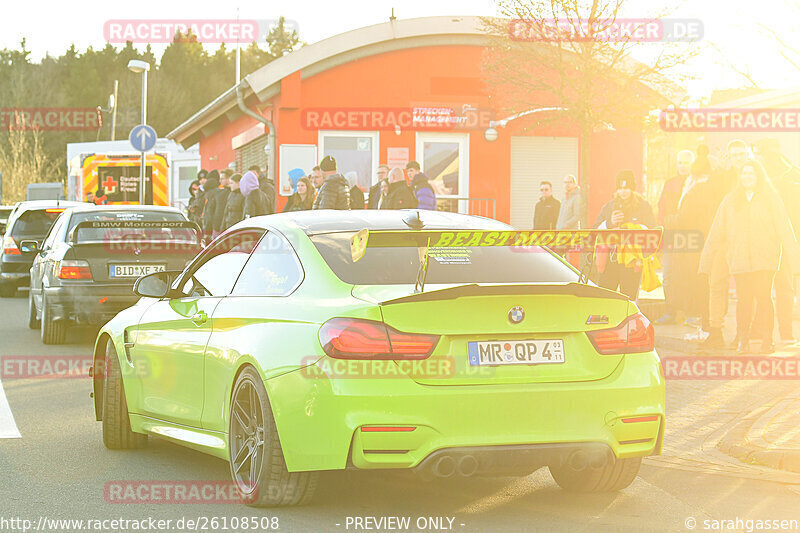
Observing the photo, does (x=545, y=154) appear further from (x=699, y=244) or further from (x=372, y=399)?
(x=372, y=399)

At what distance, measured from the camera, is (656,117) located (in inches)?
952

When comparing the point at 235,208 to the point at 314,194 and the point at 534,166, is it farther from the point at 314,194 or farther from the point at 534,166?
the point at 534,166

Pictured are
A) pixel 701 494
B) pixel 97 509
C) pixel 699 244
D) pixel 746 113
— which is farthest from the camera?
pixel 746 113

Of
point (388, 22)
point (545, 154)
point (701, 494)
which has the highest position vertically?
point (388, 22)

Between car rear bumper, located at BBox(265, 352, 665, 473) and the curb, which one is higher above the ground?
car rear bumper, located at BBox(265, 352, 665, 473)

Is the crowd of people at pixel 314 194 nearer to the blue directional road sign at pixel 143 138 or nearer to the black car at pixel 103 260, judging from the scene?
the blue directional road sign at pixel 143 138

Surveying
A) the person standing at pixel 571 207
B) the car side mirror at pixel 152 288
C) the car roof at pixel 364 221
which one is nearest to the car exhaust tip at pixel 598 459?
the car roof at pixel 364 221

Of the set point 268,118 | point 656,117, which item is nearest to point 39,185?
point 268,118

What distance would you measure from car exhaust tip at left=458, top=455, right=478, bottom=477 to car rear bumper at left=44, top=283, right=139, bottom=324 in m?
8.98

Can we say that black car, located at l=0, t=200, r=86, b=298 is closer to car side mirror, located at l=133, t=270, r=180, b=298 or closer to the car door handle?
car side mirror, located at l=133, t=270, r=180, b=298

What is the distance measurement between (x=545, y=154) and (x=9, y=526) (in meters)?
24.3

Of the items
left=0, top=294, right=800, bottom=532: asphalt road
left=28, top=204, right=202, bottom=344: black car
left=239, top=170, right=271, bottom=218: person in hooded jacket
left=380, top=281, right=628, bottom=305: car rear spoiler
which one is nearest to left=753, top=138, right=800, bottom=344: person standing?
left=28, top=204, right=202, bottom=344: black car

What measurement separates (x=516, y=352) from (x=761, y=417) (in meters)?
3.72

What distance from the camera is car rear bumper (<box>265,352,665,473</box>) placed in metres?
5.38
